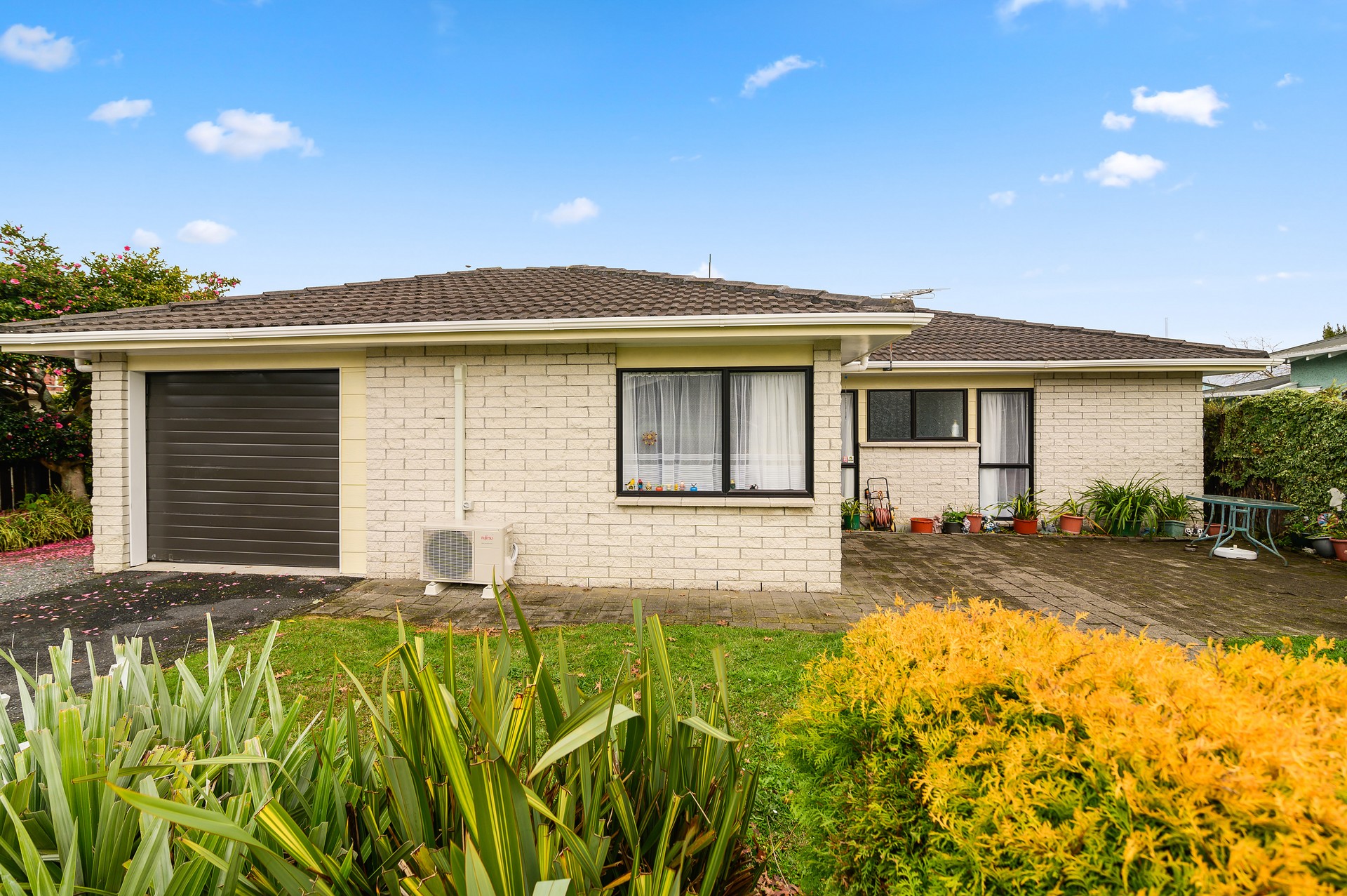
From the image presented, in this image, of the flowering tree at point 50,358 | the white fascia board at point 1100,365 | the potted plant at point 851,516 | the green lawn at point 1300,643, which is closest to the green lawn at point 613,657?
the green lawn at point 1300,643

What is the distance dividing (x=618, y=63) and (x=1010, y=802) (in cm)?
1522

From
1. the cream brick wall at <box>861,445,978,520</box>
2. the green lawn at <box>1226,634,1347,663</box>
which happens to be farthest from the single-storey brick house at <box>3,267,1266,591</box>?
the cream brick wall at <box>861,445,978,520</box>

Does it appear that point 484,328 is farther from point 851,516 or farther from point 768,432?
point 851,516

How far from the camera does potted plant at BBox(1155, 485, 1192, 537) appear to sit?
9.96 metres

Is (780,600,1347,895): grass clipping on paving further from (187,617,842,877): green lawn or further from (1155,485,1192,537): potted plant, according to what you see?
(1155,485,1192,537): potted plant

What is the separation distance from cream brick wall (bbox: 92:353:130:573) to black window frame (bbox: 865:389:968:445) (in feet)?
38.0

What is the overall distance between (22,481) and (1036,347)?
18.8m

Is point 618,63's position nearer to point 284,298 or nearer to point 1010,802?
point 284,298

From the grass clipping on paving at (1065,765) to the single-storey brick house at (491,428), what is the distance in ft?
15.4

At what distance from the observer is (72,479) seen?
10.4 meters

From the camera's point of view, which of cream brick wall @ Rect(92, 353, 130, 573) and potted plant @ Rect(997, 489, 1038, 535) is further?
potted plant @ Rect(997, 489, 1038, 535)

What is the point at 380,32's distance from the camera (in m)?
10.9

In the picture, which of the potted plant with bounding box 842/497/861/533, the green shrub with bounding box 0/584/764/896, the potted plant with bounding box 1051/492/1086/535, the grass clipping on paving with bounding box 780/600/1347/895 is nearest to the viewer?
the grass clipping on paving with bounding box 780/600/1347/895

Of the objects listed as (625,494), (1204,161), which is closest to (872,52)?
(1204,161)
